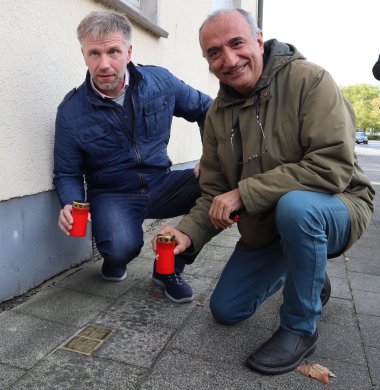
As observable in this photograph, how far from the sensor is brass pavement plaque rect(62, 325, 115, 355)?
7.23 feet

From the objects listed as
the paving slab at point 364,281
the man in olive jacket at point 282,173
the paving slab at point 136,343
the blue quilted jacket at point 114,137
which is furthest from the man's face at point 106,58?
the paving slab at point 364,281

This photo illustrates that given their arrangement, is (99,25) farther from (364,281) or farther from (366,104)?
(366,104)

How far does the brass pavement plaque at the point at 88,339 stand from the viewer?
86.7 inches

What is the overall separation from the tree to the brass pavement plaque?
276 feet

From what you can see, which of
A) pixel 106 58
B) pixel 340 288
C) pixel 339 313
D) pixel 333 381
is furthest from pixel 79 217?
pixel 340 288

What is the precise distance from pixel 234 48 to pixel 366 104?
296ft

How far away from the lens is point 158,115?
313cm

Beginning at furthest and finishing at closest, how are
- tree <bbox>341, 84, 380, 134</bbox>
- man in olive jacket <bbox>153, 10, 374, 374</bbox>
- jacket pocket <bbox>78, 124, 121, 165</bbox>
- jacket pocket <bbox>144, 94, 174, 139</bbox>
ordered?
tree <bbox>341, 84, 380, 134</bbox>, jacket pocket <bbox>144, 94, 174, 139</bbox>, jacket pocket <bbox>78, 124, 121, 165</bbox>, man in olive jacket <bbox>153, 10, 374, 374</bbox>

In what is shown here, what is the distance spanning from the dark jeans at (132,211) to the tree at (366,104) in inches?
3269

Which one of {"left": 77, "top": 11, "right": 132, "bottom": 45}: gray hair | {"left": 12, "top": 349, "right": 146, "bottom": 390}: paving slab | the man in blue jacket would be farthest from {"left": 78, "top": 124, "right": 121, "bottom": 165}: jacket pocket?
{"left": 12, "top": 349, "right": 146, "bottom": 390}: paving slab

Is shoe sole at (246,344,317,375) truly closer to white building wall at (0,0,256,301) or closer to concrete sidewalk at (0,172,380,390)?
concrete sidewalk at (0,172,380,390)

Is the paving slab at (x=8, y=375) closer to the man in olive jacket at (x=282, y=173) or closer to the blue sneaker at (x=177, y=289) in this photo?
the man in olive jacket at (x=282, y=173)

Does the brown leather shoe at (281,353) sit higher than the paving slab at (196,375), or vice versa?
the brown leather shoe at (281,353)

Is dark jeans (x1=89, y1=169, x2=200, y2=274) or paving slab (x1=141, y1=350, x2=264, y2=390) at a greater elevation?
dark jeans (x1=89, y1=169, x2=200, y2=274)
